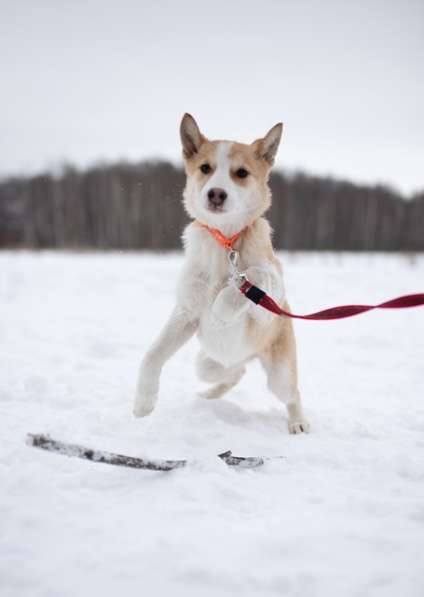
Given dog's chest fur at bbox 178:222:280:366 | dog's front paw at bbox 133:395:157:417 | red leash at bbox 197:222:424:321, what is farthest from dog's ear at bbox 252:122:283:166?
dog's front paw at bbox 133:395:157:417

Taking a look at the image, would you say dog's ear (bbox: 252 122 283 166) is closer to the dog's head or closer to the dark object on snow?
the dog's head

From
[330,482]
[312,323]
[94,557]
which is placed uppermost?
[94,557]

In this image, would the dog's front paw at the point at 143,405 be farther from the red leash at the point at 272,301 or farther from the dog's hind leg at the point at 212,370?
the red leash at the point at 272,301

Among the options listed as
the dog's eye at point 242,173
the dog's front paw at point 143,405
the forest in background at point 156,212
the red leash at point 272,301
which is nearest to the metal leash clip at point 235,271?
the red leash at point 272,301

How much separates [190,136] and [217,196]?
2.64 ft

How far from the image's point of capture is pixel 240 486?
1993 mm

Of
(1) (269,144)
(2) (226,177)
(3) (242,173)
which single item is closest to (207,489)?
(2) (226,177)

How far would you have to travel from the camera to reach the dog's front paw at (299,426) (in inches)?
118

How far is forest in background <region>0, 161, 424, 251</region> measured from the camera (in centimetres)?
3588

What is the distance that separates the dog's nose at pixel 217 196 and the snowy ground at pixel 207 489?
59.3 inches

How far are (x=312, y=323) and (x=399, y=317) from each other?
1.77 meters

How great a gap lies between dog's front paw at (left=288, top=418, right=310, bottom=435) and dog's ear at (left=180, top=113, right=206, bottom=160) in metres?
2.18

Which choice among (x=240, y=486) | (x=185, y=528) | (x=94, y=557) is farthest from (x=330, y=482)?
(x=94, y=557)

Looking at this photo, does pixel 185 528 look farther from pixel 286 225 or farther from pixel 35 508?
pixel 286 225
